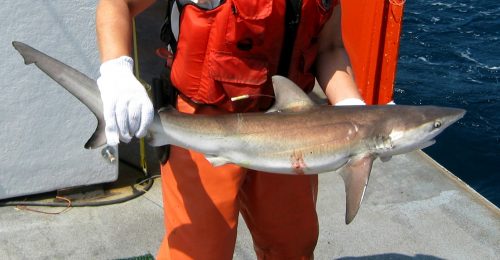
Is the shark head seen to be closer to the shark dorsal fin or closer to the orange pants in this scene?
the shark dorsal fin

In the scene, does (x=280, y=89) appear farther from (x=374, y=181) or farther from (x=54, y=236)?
(x=374, y=181)

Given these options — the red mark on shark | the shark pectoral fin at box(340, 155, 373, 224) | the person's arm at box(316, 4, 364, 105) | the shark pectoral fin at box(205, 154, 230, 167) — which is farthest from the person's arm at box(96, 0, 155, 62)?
the shark pectoral fin at box(340, 155, 373, 224)

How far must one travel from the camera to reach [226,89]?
2773 mm

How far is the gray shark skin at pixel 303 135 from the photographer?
2.58 meters

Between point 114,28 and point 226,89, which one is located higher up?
point 114,28

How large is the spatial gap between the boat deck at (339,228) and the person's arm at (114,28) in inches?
72.7

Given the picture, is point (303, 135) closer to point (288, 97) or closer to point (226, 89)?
point (288, 97)

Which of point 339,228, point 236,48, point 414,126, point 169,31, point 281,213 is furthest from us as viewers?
point 339,228

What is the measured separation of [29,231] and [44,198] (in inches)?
14.4

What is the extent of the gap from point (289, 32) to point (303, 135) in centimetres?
46

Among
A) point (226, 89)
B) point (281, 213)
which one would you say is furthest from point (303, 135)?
point (281, 213)

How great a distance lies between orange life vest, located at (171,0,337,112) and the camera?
2.66 m

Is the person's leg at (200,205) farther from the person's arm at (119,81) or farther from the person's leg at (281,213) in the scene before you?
the person's arm at (119,81)

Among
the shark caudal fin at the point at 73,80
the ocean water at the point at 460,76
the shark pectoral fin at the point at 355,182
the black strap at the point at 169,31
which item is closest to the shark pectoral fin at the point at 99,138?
the shark caudal fin at the point at 73,80
